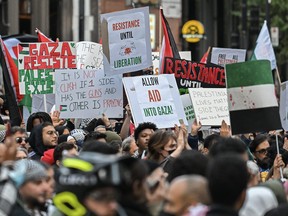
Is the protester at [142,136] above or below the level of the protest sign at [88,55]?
below

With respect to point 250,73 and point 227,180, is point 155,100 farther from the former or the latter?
point 227,180

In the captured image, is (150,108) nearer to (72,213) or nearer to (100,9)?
(72,213)

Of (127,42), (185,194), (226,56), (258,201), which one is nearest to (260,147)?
(127,42)

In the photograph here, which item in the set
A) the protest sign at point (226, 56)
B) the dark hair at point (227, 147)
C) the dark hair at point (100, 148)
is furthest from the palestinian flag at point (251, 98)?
the protest sign at point (226, 56)

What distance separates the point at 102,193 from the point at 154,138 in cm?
398

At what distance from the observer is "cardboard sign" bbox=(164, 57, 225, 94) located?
1343 cm

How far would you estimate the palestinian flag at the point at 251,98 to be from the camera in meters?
9.62

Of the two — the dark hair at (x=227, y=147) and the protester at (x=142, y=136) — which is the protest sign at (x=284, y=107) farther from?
the dark hair at (x=227, y=147)

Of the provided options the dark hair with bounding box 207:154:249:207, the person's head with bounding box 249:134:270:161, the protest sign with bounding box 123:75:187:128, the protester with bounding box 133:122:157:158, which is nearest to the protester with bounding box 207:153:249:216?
the dark hair with bounding box 207:154:249:207

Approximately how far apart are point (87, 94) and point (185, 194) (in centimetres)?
787

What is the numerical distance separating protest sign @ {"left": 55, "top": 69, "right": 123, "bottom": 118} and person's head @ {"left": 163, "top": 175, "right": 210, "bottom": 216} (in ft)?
25.0

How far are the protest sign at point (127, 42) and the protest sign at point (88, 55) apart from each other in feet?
3.80

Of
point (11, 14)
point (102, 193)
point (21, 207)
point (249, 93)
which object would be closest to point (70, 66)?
point (249, 93)

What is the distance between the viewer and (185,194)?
5434mm
